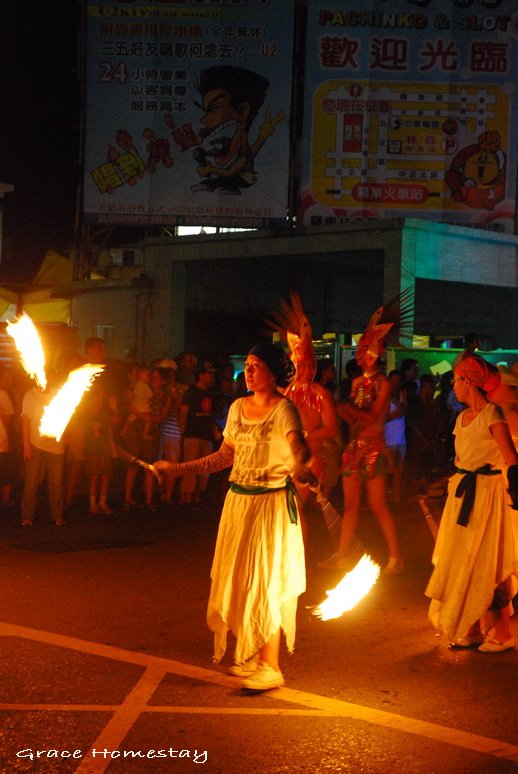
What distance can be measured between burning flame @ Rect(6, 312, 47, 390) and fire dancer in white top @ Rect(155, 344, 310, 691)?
3246mm

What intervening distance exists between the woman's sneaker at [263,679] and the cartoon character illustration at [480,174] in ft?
71.2

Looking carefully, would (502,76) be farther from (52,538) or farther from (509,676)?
(509,676)

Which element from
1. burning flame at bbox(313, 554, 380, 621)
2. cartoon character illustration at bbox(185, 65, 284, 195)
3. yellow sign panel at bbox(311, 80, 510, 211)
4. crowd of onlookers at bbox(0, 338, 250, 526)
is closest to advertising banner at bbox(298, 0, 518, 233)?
yellow sign panel at bbox(311, 80, 510, 211)

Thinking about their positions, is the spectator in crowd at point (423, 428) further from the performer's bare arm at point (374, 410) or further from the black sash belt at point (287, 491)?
the black sash belt at point (287, 491)

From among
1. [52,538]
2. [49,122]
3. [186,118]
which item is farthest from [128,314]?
[52,538]

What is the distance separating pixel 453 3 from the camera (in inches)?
1049

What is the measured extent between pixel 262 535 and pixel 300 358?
382cm

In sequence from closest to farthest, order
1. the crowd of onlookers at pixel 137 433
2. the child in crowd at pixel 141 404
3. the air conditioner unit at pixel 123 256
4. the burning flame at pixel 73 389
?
the burning flame at pixel 73 389, the crowd of onlookers at pixel 137 433, the child in crowd at pixel 141 404, the air conditioner unit at pixel 123 256

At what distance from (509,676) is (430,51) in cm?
2194

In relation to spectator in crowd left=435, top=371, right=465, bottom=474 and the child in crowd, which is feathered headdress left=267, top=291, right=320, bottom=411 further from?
spectator in crowd left=435, top=371, right=465, bottom=474

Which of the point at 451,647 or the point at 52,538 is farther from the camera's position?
the point at 52,538

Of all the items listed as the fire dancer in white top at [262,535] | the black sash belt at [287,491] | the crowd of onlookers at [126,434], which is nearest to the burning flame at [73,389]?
the fire dancer in white top at [262,535]

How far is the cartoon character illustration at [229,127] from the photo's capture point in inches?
1027

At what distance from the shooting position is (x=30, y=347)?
9.31 metres
